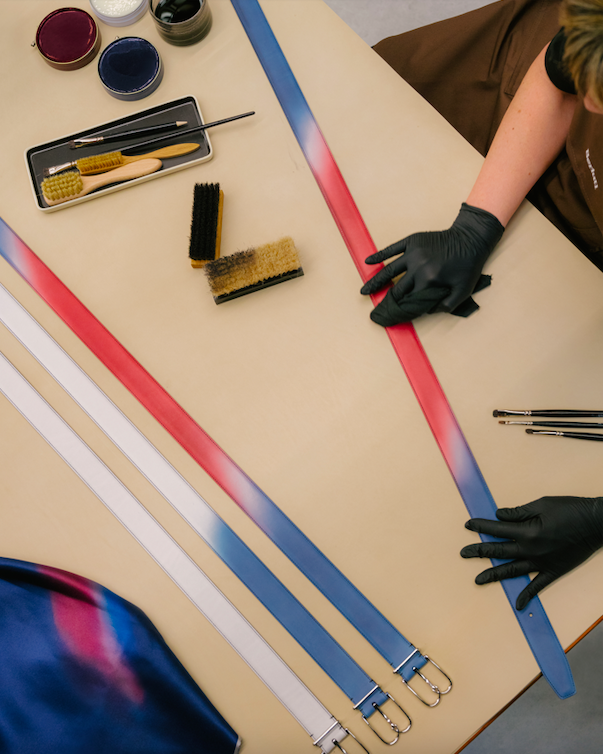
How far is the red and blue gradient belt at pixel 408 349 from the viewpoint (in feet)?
2.35

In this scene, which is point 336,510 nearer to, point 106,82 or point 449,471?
point 449,471

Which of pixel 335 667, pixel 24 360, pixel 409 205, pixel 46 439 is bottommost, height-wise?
pixel 335 667

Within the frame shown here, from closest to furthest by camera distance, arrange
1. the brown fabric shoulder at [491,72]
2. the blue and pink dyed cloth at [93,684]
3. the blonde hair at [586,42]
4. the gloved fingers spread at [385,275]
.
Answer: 1. the blonde hair at [586,42]
2. the blue and pink dyed cloth at [93,684]
3. the gloved fingers spread at [385,275]
4. the brown fabric shoulder at [491,72]

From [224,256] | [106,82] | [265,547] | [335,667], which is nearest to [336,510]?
[265,547]

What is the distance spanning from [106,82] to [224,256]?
0.40 meters

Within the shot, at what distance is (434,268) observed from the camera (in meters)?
0.78

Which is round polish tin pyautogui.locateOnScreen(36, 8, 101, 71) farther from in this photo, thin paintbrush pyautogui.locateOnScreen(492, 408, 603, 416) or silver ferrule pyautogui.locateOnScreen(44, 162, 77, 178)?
thin paintbrush pyautogui.locateOnScreen(492, 408, 603, 416)

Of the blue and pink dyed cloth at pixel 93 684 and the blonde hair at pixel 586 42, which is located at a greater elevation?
the blonde hair at pixel 586 42

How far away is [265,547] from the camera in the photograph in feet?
2.50

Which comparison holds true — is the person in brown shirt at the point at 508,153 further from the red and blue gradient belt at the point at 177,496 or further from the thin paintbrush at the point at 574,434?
the red and blue gradient belt at the point at 177,496

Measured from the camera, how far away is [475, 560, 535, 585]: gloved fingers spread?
2.41 feet

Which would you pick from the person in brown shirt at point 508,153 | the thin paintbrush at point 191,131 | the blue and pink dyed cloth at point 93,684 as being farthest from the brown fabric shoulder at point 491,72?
the blue and pink dyed cloth at point 93,684

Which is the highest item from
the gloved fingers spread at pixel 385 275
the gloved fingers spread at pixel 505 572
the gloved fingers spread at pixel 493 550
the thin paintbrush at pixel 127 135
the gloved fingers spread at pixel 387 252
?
the thin paintbrush at pixel 127 135

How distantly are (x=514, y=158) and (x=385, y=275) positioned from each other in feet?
1.05
